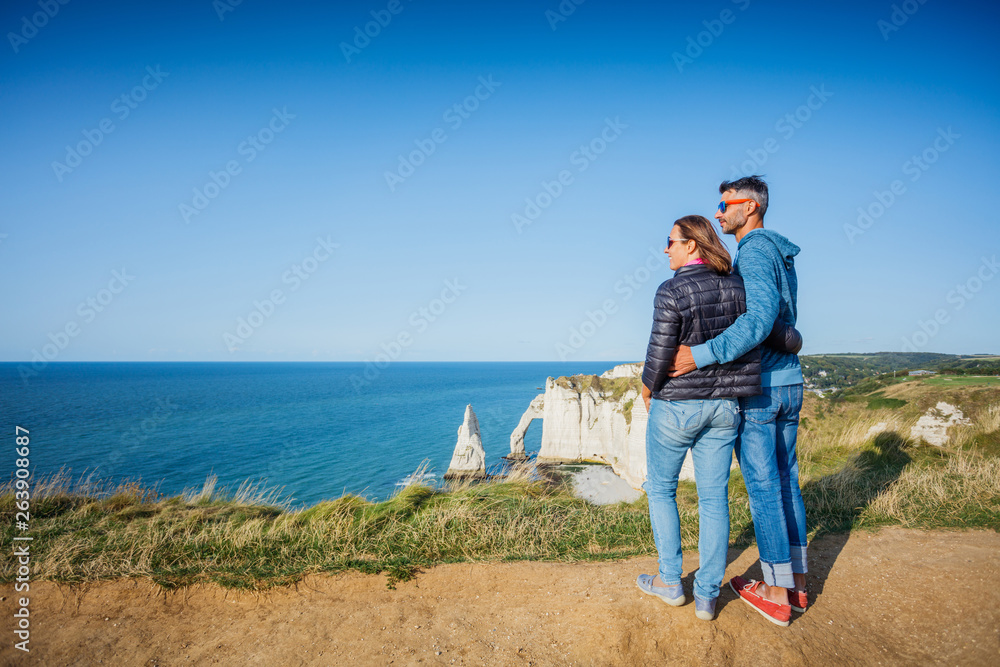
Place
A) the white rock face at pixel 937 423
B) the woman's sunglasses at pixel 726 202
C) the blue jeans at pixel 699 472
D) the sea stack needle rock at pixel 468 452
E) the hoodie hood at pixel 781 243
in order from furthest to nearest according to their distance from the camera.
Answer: the sea stack needle rock at pixel 468 452 → the white rock face at pixel 937 423 → the woman's sunglasses at pixel 726 202 → the hoodie hood at pixel 781 243 → the blue jeans at pixel 699 472

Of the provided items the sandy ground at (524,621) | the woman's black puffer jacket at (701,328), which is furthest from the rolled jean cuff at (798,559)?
the woman's black puffer jacket at (701,328)

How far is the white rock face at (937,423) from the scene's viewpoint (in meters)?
7.37

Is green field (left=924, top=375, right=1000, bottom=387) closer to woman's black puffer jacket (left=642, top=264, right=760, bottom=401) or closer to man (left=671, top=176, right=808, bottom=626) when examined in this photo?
man (left=671, top=176, right=808, bottom=626)

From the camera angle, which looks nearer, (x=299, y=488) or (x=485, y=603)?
(x=485, y=603)

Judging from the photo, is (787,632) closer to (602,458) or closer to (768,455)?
(768,455)

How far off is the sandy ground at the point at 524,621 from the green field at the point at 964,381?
8.29m

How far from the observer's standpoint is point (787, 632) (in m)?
2.51

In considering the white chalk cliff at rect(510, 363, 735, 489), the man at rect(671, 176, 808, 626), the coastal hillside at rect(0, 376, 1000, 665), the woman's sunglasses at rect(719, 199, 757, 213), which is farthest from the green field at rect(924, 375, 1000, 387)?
the white chalk cliff at rect(510, 363, 735, 489)

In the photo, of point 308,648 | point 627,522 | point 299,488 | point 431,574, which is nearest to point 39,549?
point 308,648

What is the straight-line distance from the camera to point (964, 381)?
10016 mm

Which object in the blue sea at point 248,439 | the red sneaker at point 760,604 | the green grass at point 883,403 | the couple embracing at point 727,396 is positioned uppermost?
the couple embracing at point 727,396

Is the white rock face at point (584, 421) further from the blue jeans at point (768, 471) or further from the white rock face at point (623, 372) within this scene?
the blue jeans at point (768, 471)

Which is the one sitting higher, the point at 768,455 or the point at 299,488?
the point at 768,455

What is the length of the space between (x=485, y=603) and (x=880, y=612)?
2.49 metres
